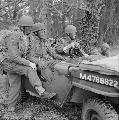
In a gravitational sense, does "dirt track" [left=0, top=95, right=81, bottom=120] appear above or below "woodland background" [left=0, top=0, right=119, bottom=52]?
below

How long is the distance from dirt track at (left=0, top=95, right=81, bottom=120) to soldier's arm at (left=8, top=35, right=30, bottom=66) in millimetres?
1002

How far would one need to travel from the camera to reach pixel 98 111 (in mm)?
4422

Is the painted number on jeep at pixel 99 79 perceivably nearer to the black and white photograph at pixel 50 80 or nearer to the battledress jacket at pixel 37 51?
the black and white photograph at pixel 50 80

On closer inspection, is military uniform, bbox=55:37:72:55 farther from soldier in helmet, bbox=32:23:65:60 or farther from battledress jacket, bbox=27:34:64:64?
soldier in helmet, bbox=32:23:65:60

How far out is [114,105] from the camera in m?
4.62

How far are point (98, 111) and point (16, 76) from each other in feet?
8.19

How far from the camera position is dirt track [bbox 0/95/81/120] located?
5.73 metres

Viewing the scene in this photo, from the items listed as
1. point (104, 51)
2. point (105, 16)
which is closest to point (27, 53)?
point (104, 51)

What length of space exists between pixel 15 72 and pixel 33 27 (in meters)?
1.09

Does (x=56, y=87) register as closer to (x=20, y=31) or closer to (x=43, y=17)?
(x=20, y=31)

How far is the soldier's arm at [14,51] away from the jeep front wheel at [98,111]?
177cm

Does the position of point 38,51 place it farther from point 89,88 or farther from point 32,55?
point 89,88

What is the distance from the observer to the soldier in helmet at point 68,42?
8.20m

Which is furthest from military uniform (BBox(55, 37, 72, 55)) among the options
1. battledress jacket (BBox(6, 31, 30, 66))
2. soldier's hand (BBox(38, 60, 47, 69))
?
battledress jacket (BBox(6, 31, 30, 66))
